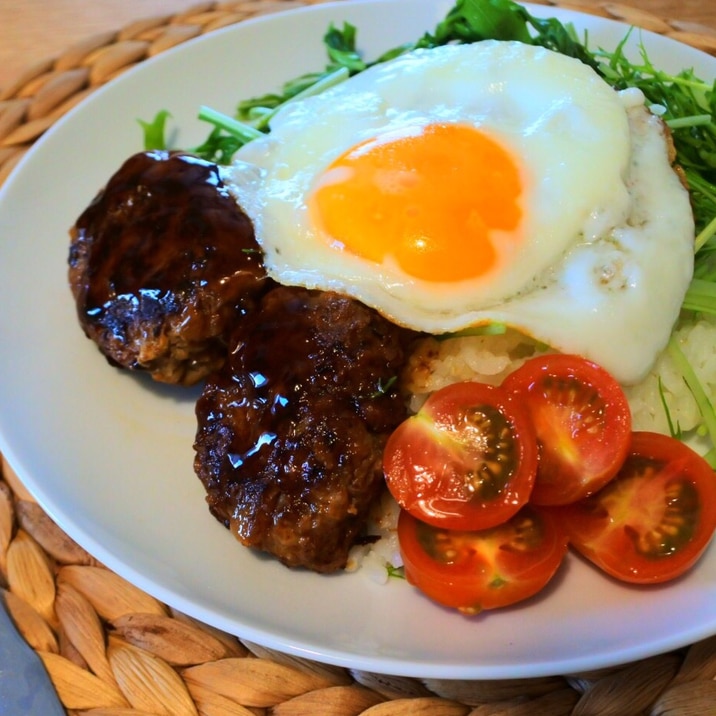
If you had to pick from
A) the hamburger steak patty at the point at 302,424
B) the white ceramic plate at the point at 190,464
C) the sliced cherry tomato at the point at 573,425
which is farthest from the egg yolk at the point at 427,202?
the white ceramic plate at the point at 190,464

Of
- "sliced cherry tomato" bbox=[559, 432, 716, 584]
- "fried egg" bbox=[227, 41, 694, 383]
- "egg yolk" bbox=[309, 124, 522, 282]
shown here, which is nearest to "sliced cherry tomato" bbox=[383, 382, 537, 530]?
"sliced cherry tomato" bbox=[559, 432, 716, 584]

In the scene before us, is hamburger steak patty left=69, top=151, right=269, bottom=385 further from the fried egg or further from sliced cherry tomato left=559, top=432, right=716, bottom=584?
sliced cherry tomato left=559, top=432, right=716, bottom=584

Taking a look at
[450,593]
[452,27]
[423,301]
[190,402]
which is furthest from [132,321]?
[452,27]

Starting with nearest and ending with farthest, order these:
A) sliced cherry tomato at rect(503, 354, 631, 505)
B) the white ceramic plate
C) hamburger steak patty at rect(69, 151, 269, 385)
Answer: the white ceramic plate → sliced cherry tomato at rect(503, 354, 631, 505) → hamburger steak patty at rect(69, 151, 269, 385)

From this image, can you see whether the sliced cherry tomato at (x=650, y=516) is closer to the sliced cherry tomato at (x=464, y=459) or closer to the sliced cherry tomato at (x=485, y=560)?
the sliced cherry tomato at (x=485, y=560)

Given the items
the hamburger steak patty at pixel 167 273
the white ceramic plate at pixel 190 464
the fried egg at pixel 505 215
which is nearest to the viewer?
the white ceramic plate at pixel 190 464

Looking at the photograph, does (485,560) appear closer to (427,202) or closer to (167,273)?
(427,202)

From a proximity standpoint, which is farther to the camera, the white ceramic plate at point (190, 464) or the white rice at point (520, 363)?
the white rice at point (520, 363)
